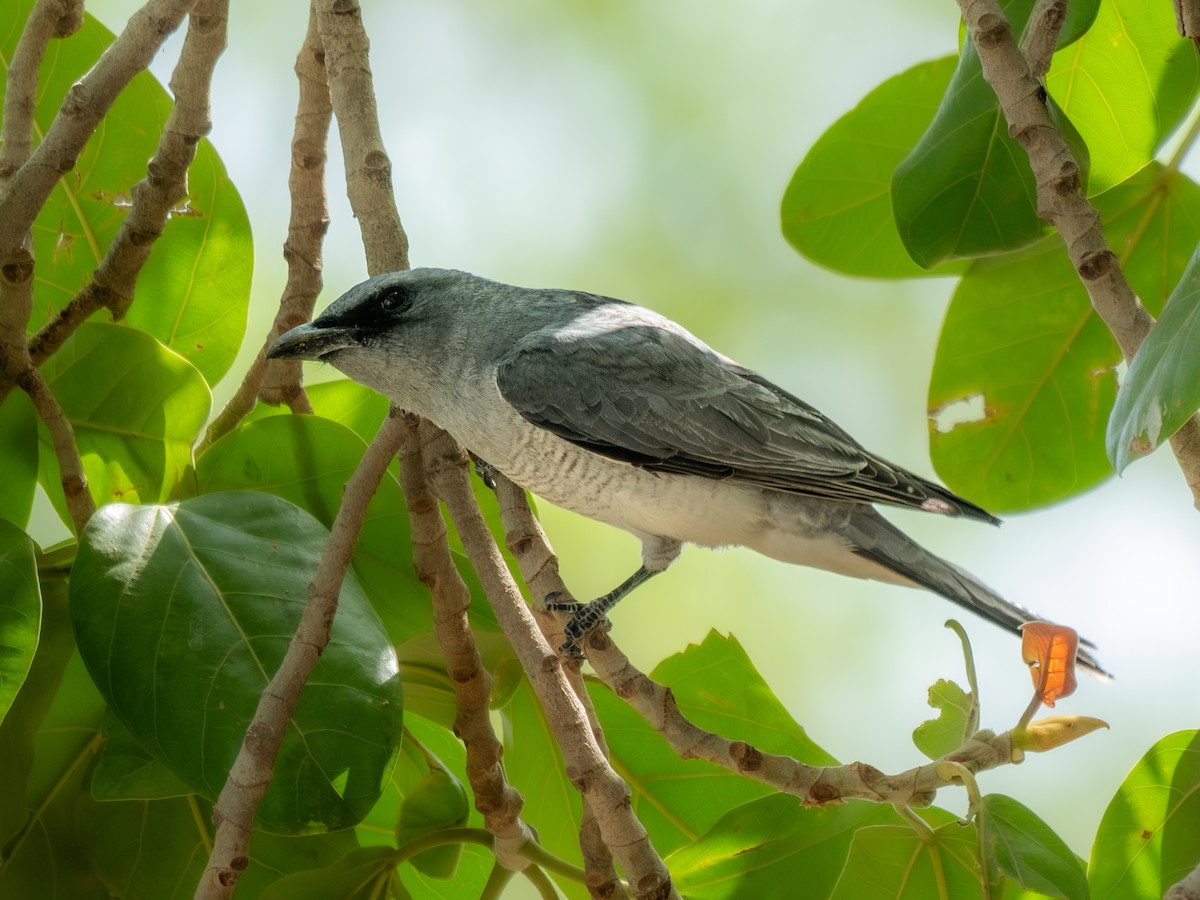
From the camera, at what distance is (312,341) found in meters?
2.15

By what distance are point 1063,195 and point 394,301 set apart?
50.4 inches

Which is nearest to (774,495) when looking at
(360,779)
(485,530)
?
(485,530)

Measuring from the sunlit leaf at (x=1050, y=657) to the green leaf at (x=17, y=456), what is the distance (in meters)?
1.52

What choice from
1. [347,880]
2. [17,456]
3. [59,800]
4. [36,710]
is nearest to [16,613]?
[36,710]

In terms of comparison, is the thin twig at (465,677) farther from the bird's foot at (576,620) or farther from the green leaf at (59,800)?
the green leaf at (59,800)

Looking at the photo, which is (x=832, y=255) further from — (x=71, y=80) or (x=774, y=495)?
(x=71, y=80)

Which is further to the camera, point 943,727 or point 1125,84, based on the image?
point 1125,84

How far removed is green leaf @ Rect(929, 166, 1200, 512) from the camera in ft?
8.02

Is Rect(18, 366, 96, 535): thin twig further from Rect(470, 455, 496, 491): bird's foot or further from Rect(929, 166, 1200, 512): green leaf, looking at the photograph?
Rect(929, 166, 1200, 512): green leaf

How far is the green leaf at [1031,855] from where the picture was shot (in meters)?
1.47

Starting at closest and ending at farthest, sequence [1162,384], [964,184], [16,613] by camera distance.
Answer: [1162,384]
[16,613]
[964,184]

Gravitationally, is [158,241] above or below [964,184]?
below

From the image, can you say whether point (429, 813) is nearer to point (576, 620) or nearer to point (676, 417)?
point (576, 620)

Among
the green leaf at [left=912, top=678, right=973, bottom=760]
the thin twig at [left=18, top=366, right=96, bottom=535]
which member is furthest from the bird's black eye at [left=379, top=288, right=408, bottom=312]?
the green leaf at [left=912, top=678, right=973, bottom=760]
